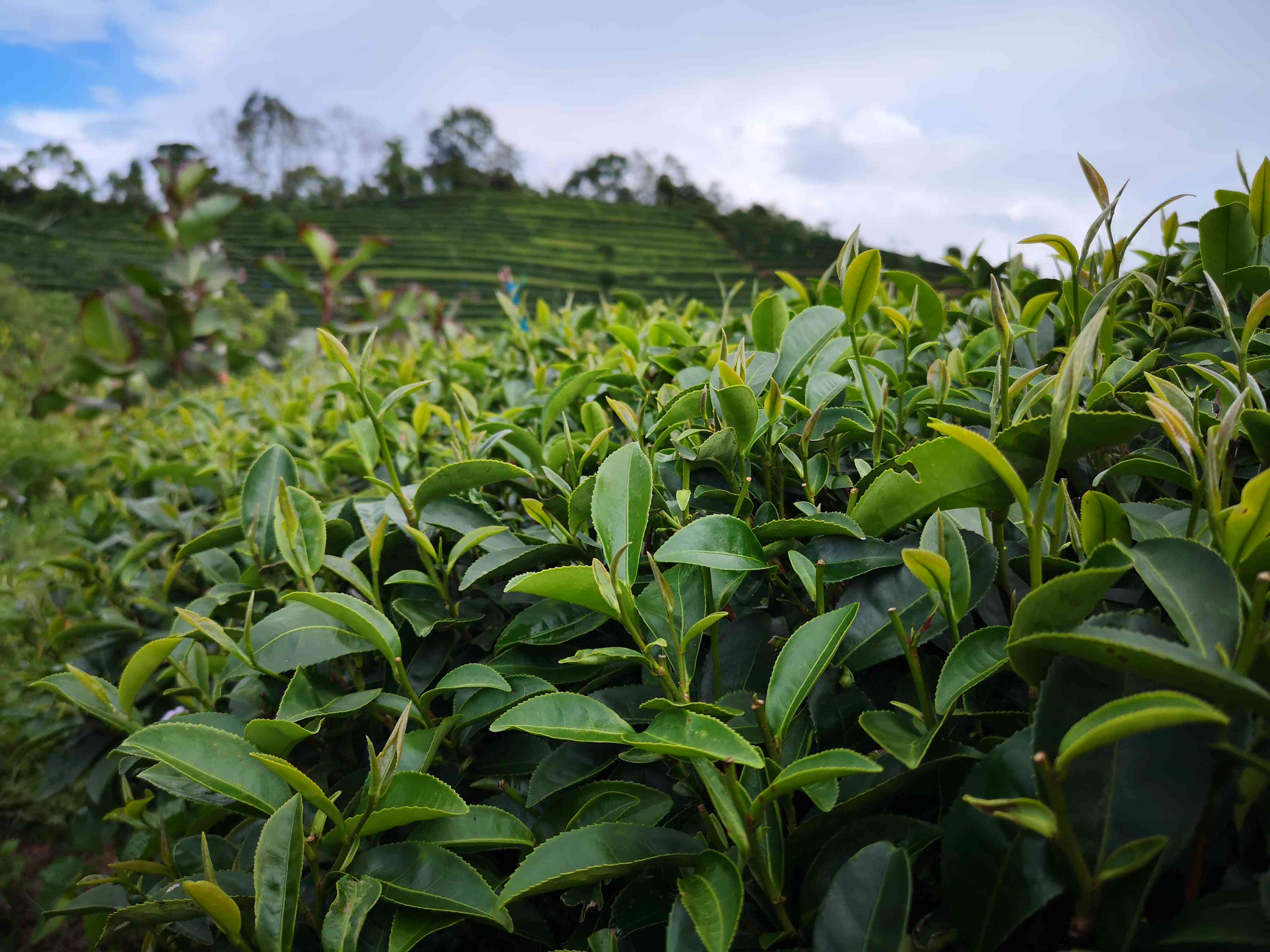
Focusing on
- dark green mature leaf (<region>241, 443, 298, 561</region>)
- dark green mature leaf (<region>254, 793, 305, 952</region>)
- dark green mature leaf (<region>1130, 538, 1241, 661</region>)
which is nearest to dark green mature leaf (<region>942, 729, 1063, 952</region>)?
dark green mature leaf (<region>1130, 538, 1241, 661</region>)

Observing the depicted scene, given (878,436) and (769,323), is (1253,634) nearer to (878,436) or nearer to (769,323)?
(878,436)

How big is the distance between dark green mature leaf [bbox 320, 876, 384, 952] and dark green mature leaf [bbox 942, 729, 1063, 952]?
15.3 inches

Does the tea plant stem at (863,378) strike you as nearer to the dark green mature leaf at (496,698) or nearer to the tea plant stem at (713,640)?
the tea plant stem at (713,640)

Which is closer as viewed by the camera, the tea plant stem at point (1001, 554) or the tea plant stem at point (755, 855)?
the tea plant stem at point (755, 855)

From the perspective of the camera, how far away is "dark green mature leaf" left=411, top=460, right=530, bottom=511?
0.74 meters

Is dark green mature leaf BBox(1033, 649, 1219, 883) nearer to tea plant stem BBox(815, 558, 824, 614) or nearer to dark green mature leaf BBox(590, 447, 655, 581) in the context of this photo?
tea plant stem BBox(815, 558, 824, 614)

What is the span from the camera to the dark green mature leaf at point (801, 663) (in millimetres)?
497

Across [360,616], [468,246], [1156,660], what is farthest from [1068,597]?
[468,246]

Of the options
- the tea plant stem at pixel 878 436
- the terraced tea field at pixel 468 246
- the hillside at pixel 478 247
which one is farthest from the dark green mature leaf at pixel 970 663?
the terraced tea field at pixel 468 246

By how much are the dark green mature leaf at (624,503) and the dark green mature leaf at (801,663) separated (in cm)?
13

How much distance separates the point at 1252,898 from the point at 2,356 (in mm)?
7912

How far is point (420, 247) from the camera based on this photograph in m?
24.4

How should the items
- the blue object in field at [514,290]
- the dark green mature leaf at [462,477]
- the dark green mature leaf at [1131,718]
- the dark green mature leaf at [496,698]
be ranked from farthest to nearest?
the blue object in field at [514,290]
the dark green mature leaf at [462,477]
the dark green mature leaf at [496,698]
the dark green mature leaf at [1131,718]

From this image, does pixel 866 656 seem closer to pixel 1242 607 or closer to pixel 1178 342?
pixel 1242 607
